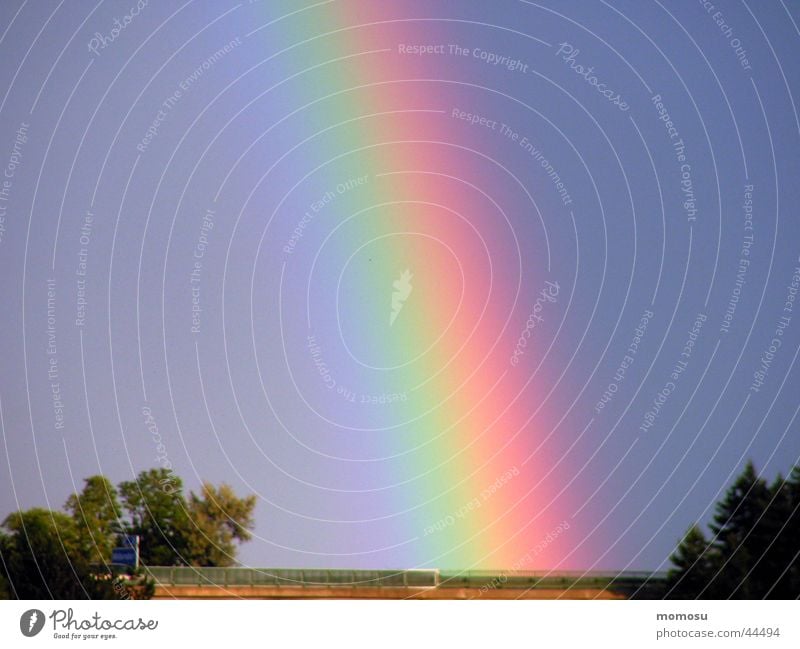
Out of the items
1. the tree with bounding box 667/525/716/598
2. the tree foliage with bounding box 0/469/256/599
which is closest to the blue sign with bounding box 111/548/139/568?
the tree foliage with bounding box 0/469/256/599

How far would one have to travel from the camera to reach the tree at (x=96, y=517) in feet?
49.3

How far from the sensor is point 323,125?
16.7 metres

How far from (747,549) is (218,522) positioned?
25.0 ft

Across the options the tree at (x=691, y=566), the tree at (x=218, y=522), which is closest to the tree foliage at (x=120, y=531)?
the tree at (x=218, y=522)

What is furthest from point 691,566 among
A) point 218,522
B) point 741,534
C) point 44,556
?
point 44,556

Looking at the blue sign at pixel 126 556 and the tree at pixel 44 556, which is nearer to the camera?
the tree at pixel 44 556

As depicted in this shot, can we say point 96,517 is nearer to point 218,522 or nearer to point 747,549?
point 218,522

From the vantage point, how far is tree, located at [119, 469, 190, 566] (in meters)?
15.0

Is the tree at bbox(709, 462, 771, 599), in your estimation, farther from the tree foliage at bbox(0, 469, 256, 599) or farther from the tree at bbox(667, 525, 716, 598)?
the tree foliage at bbox(0, 469, 256, 599)

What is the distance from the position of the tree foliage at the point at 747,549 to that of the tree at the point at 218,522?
19.4ft

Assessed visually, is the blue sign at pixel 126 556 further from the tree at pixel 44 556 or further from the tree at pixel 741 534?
the tree at pixel 741 534

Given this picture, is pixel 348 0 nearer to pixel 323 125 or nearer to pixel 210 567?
pixel 323 125
